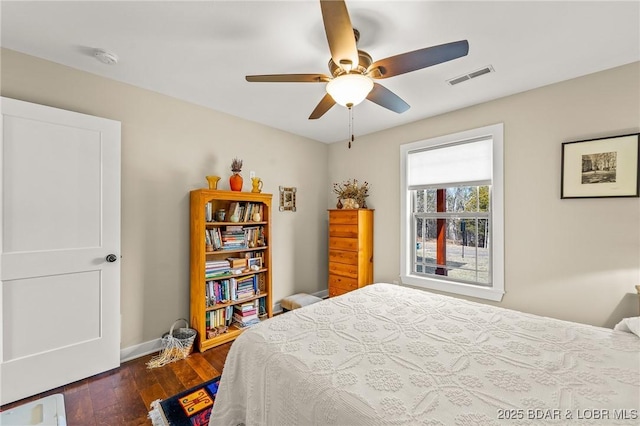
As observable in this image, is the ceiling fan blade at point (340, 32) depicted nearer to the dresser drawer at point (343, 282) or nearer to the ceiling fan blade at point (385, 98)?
the ceiling fan blade at point (385, 98)

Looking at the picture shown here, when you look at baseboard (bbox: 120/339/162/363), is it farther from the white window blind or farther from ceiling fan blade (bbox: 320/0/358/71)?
the white window blind

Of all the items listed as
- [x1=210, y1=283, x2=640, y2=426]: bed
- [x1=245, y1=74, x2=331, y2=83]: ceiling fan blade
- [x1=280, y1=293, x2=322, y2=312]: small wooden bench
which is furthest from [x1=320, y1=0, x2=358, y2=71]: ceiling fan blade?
[x1=280, y1=293, x2=322, y2=312]: small wooden bench

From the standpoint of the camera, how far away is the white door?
1855 millimetres

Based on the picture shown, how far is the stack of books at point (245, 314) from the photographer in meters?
2.99

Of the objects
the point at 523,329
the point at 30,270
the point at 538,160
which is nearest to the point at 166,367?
the point at 30,270

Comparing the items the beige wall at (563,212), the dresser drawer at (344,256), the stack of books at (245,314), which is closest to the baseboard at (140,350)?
the stack of books at (245,314)

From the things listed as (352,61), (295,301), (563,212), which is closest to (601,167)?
(563,212)

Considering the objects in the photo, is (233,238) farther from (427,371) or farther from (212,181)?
(427,371)

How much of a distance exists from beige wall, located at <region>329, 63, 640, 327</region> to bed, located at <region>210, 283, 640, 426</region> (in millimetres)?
854

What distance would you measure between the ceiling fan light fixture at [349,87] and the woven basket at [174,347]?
2.51 meters

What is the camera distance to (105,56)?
1.96 m

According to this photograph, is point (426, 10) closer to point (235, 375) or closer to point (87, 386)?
point (235, 375)

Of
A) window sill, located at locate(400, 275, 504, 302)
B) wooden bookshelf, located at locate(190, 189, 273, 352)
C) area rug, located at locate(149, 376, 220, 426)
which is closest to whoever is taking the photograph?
area rug, located at locate(149, 376, 220, 426)

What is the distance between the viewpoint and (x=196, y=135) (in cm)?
288
